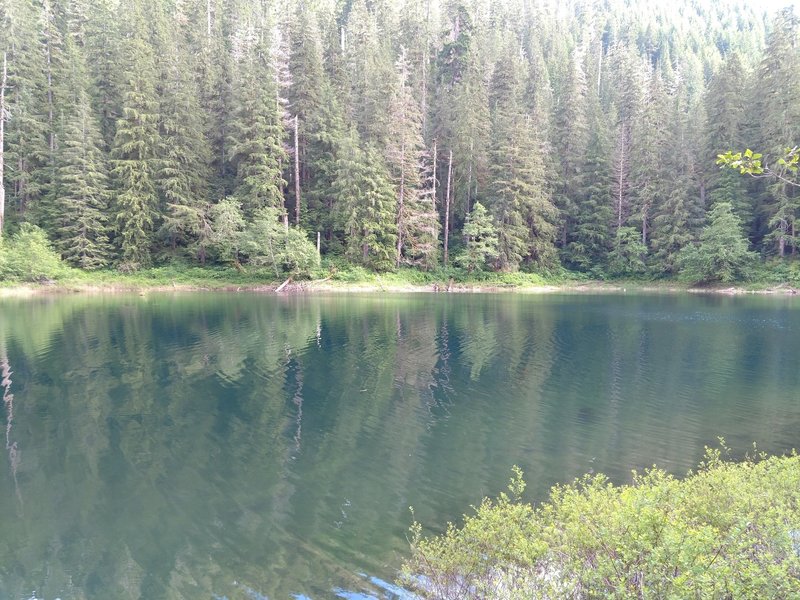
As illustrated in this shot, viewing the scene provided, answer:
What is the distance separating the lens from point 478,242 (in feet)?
172

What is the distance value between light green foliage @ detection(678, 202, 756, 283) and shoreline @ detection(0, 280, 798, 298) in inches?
55.3

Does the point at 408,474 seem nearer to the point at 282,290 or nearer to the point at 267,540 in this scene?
the point at 267,540

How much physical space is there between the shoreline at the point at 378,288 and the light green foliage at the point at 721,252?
1405mm

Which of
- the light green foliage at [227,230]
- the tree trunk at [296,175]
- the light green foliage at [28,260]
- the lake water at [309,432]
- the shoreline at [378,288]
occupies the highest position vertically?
the tree trunk at [296,175]

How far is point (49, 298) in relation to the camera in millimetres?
38719

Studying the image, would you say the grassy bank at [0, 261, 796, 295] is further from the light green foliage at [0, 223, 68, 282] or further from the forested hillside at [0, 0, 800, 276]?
the forested hillside at [0, 0, 800, 276]

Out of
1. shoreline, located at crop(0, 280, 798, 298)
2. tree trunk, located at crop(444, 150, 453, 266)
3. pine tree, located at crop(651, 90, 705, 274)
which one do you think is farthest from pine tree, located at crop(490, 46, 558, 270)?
pine tree, located at crop(651, 90, 705, 274)

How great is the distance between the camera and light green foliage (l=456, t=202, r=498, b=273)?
2013 inches

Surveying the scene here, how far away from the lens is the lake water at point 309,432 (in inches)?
262

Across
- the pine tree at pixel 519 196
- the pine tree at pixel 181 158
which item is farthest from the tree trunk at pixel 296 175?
the pine tree at pixel 519 196

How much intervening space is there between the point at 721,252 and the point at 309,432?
4558 centimetres

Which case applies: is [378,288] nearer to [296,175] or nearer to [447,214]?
[447,214]

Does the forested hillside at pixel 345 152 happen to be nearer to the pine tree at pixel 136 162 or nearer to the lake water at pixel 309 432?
the pine tree at pixel 136 162

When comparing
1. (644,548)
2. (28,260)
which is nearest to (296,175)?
(28,260)
